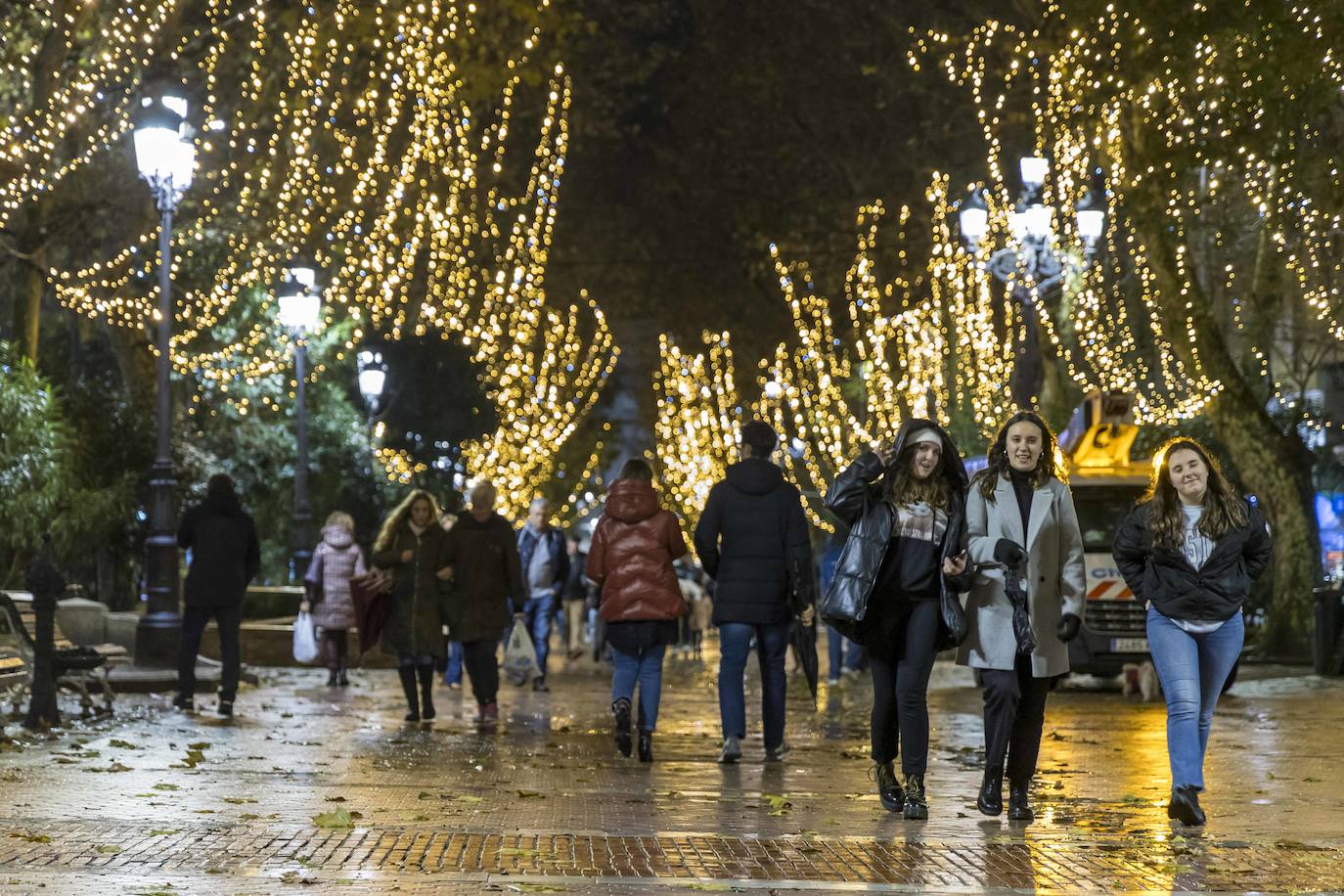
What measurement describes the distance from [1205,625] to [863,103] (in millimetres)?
29948

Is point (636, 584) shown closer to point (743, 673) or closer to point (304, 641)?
point (743, 673)

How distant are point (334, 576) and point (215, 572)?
4778 mm

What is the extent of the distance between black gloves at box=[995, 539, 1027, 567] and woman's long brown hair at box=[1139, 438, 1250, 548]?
0.71 metres

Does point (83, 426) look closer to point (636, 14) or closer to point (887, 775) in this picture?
point (636, 14)

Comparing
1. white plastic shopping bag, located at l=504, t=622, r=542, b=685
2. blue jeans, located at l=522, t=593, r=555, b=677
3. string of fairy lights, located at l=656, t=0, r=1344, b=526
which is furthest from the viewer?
blue jeans, located at l=522, t=593, r=555, b=677

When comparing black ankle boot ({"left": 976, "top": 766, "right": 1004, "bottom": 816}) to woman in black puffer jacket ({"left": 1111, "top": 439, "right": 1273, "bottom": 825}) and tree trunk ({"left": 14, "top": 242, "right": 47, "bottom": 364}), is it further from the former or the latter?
tree trunk ({"left": 14, "top": 242, "right": 47, "bottom": 364})

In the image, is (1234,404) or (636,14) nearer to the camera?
(1234,404)

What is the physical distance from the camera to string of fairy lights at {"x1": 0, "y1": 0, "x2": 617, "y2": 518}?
26.5 metres

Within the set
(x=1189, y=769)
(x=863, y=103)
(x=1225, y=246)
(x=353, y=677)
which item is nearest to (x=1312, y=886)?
(x=1189, y=769)

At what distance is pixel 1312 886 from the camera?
7656 mm

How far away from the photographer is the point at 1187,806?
9.38 metres

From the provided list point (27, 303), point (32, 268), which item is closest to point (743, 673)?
point (32, 268)

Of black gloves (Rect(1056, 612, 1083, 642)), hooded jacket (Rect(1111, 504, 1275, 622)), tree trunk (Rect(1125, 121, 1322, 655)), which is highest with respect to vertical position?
tree trunk (Rect(1125, 121, 1322, 655))

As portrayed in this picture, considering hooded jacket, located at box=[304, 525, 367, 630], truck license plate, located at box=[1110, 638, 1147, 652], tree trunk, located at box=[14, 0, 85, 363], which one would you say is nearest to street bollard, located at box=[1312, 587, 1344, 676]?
truck license plate, located at box=[1110, 638, 1147, 652]
